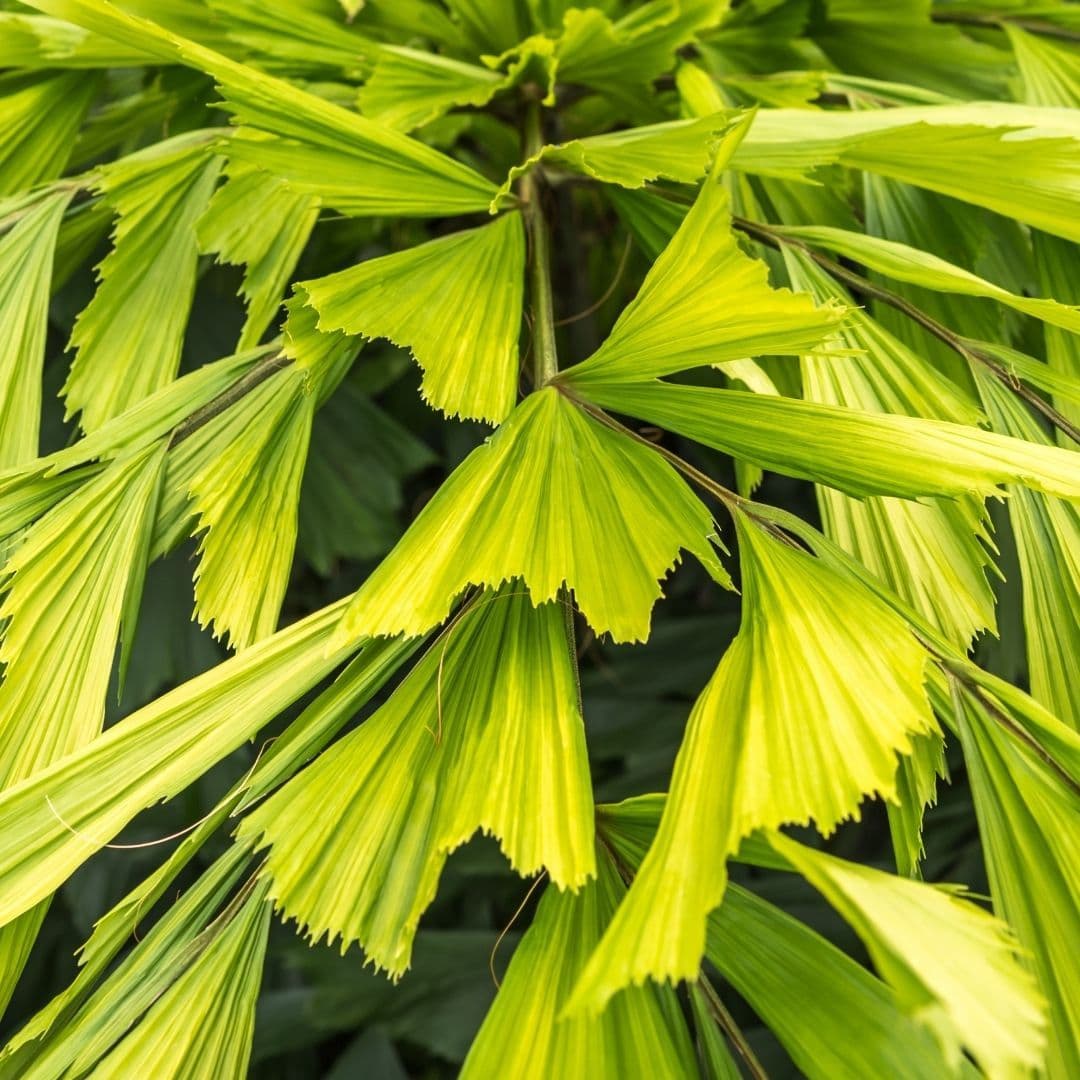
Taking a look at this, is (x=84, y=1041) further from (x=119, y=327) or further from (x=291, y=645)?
(x=119, y=327)

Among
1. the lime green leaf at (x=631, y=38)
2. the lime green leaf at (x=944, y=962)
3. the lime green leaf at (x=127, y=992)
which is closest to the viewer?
the lime green leaf at (x=944, y=962)

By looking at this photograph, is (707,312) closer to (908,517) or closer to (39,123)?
(908,517)

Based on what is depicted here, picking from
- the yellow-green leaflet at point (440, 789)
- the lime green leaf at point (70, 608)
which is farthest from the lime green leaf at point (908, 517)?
the lime green leaf at point (70, 608)

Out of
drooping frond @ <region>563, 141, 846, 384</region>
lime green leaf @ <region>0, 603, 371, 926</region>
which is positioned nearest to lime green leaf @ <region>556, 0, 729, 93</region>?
drooping frond @ <region>563, 141, 846, 384</region>

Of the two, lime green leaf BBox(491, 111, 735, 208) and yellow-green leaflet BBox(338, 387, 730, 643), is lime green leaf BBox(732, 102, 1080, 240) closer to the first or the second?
lime green leaf BBox(491, 111, 735, 208)

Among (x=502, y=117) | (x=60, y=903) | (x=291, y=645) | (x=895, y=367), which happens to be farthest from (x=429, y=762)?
(x=60, y=903)

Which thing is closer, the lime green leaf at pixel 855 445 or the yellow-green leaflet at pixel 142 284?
→ the lime green leaf at pixel 855 445

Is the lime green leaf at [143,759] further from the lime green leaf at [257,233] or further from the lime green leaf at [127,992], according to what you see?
the lime green leaf at [257,233]
